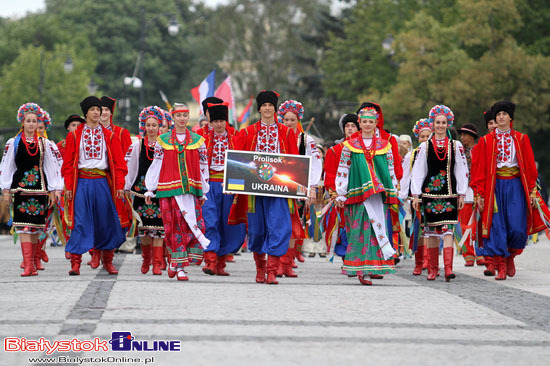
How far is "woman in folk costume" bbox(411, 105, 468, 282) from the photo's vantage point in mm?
13148

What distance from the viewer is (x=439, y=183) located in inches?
521

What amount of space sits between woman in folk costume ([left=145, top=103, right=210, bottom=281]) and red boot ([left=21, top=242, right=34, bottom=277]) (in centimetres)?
156

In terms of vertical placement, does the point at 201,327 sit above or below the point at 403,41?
below

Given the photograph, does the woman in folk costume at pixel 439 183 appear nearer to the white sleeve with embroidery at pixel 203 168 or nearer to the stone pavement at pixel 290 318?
the stone pavement at pixel 290 318

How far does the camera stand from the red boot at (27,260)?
12816 mm

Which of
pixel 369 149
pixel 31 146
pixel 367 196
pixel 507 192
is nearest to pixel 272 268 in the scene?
pixel 367 196

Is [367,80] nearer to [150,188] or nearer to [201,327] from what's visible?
[150,188]

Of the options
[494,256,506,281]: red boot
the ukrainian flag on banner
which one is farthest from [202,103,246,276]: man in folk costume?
[494,256,506,281]: red boot

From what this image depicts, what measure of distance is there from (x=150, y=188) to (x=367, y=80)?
4035 cm

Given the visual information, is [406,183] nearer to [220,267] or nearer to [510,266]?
[510,266]

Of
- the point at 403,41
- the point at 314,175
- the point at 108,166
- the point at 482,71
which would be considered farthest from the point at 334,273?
the point at 403,41

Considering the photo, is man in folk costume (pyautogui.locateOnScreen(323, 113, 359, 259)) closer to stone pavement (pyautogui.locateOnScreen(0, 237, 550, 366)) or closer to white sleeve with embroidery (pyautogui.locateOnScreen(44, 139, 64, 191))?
stone pavement (pyautogui.locateOnScreen(0, 237, 550, 366))

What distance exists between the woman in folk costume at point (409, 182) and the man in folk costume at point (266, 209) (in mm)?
1973

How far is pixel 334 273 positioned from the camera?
1445 centimetres
